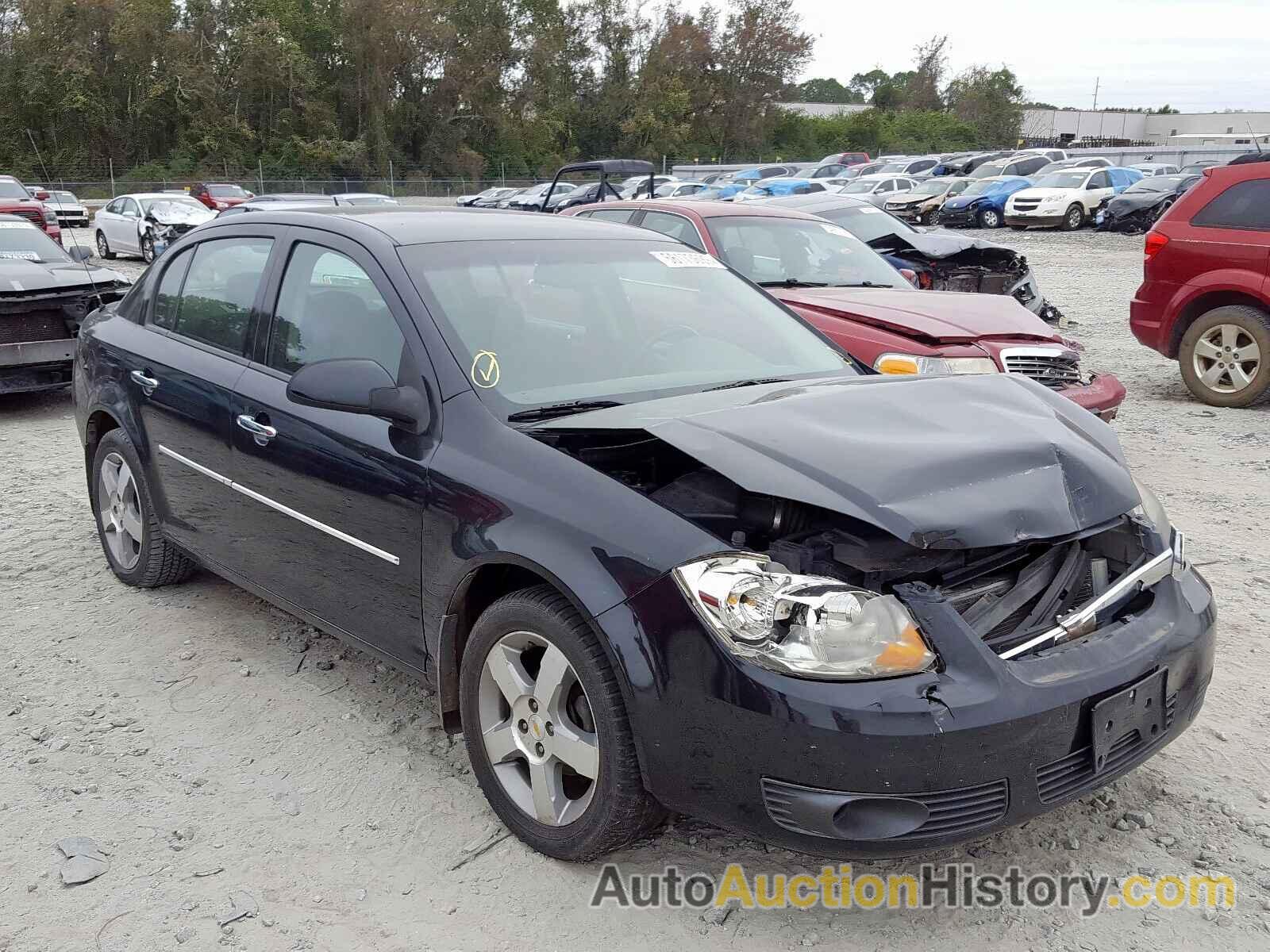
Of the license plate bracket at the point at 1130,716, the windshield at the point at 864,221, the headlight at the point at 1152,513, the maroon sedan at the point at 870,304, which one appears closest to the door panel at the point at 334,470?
the license plate bracket at the point at 1130,716

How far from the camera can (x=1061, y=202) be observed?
2922 cm

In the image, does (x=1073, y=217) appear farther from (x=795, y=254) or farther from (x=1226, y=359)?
(x=795, y=254)

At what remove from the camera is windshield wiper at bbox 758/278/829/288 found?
754cm

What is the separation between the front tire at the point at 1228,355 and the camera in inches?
328

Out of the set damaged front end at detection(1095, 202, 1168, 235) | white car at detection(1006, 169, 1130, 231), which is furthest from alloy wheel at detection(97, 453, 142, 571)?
white car at detection(1006, 169, 1130, 231)

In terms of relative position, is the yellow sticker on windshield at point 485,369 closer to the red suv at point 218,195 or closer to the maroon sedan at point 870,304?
the maroon sedan at point 870,304

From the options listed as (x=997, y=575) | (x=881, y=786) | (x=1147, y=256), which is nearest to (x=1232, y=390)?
(x=1147, y=256)

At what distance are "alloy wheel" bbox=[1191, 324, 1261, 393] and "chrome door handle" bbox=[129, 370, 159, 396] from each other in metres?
7.60

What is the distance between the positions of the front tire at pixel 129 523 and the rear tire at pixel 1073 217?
28.6m

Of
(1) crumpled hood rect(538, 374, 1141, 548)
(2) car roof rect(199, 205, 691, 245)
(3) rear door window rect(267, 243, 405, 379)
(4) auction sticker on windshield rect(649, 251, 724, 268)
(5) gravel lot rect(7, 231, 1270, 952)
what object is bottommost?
(5) gravel lot rect(7, 231, 1270, 952)

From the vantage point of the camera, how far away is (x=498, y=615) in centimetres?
295

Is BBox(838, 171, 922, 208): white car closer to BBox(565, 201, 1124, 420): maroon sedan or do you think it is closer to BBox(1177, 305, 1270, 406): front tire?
BBox(1177, 305, 1270, 406): front tire

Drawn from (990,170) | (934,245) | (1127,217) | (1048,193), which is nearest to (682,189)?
(990,170)

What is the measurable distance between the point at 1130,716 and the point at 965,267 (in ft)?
25.8
